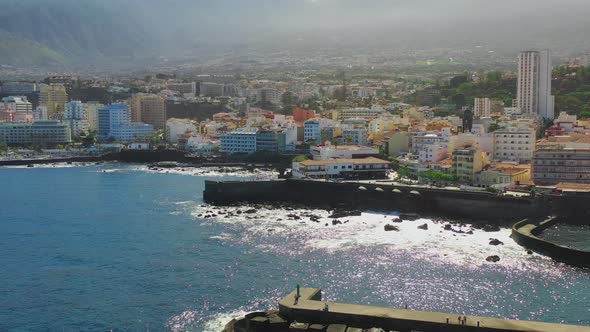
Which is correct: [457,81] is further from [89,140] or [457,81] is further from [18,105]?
[18,105]

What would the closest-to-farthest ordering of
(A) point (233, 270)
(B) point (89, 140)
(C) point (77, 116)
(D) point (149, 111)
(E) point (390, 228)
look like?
(A) point (233, 270) < (E) point (390, 228) < (B) point (89, 140) < (C) point (77, 116) < (D) point (149, 111)

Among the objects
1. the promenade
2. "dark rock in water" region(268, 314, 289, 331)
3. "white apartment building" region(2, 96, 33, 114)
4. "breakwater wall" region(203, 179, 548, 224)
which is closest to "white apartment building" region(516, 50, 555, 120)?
"breakwater wall" region(203, 179, 548, 224)

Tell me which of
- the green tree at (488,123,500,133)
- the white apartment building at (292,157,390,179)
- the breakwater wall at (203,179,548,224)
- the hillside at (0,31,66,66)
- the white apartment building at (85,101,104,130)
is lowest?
the breakwater wall at (203,179,548,224)

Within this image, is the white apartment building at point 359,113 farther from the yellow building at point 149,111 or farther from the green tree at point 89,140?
the yellow building at point 149,111

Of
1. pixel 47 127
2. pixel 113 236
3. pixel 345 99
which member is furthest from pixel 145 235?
pixel 345 99

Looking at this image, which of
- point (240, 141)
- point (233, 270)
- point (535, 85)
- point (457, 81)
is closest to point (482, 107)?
point (535, 85)

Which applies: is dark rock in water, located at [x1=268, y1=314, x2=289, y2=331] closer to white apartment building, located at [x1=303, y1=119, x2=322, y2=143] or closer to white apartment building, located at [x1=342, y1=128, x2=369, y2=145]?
white apartment building, located at [x1=342, y1=128, x2=369, y2=145]

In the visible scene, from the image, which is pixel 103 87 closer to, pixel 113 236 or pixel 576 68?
pixel 576 68
